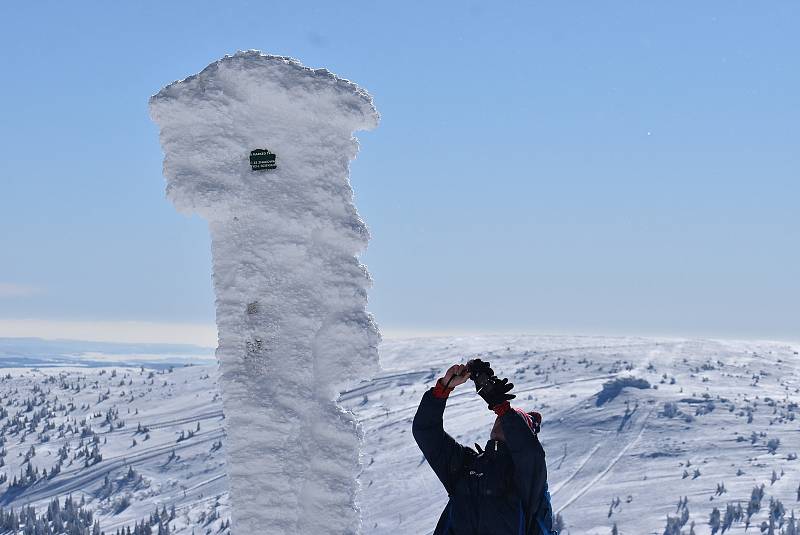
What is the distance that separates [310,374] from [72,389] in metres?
85.9

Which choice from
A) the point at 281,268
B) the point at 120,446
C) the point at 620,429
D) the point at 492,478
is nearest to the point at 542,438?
the point at 620,429

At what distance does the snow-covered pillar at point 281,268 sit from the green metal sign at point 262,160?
0.04 metres

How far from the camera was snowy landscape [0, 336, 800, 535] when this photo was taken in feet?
153

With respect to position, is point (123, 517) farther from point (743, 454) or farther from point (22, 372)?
point (22, 372)

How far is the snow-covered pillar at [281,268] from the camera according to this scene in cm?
560

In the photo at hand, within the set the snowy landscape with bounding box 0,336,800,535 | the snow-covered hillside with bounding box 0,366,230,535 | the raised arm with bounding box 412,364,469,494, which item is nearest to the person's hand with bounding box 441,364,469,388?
the raised arm with bounding box 412,364,469,494

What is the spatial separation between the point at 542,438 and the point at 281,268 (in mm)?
52651

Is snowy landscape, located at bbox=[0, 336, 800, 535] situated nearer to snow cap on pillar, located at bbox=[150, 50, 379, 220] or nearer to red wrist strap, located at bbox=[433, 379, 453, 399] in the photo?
snow cap on pillar, located at bbox=[150, 50, 379, 220]

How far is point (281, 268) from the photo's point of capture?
5.80 metres

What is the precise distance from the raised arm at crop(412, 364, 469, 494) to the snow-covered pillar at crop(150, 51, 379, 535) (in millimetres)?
1619

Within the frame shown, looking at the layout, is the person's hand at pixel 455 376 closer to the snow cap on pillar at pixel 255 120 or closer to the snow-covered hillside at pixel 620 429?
the snow cap on pillar at pixel 255 120

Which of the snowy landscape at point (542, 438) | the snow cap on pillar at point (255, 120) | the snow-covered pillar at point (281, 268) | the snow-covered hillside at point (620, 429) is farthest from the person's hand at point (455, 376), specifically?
the snow-covered hillside at point (620, 429)

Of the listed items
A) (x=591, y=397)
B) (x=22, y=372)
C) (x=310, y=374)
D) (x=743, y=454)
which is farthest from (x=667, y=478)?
(x=22, y=372)

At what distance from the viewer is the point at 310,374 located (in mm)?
5711
